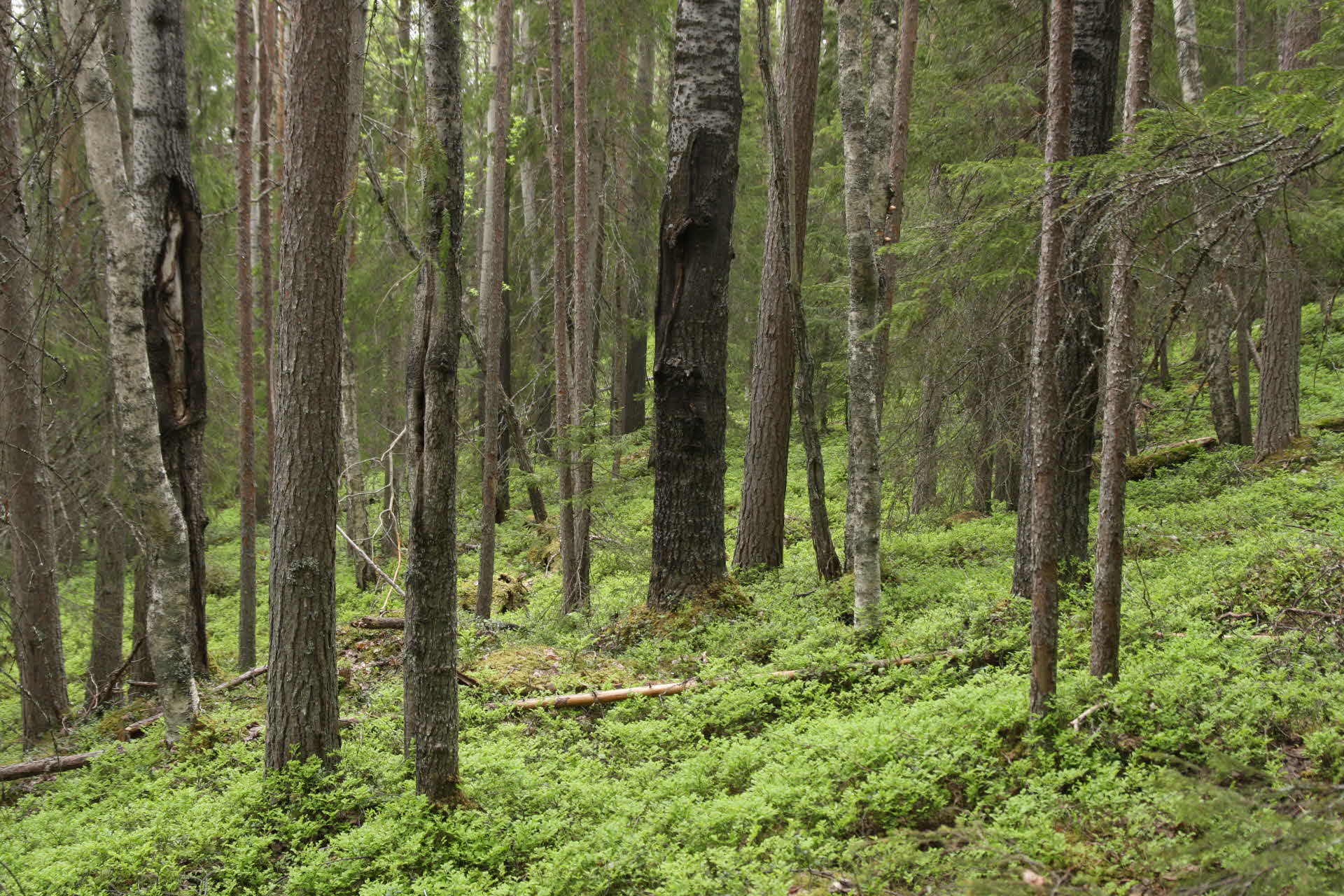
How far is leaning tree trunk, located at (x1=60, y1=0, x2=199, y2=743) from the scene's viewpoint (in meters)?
5.98

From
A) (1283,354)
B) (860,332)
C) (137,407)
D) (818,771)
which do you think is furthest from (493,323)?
(1283,354)

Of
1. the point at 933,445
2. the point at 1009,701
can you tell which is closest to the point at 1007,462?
the point at 933,445

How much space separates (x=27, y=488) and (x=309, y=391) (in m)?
4.74

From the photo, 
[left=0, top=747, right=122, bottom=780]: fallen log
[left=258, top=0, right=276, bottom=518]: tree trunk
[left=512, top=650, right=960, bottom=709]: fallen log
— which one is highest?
[left=258, top=0, right=276, bottom=518]: tree trunk

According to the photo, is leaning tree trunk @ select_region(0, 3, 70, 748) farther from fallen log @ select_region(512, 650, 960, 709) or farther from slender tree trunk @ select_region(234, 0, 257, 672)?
fallen log @ select_region(512, 650, 960, 709)

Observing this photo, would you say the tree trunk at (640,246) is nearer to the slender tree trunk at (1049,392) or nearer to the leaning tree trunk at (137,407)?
the leaning tree trunk at (137,407)

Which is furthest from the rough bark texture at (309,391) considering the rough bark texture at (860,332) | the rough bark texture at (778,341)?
the rough bark texture at (778,341)

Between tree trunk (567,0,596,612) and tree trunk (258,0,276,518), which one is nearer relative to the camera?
tree trunk (258,0,276,518)

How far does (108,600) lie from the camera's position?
9.77 m

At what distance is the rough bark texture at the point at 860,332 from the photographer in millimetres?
6914

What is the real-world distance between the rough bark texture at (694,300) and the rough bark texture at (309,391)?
339 cm

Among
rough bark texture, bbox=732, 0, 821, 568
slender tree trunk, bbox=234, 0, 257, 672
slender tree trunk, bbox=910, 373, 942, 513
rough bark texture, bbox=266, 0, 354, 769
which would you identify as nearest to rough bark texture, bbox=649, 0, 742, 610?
rough bark texture, bbox=732, 0, 821, 568

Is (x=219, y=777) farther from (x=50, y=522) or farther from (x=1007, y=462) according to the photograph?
(x=1007, y=462)

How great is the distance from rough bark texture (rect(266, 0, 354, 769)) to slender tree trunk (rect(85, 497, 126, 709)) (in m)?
5.46
